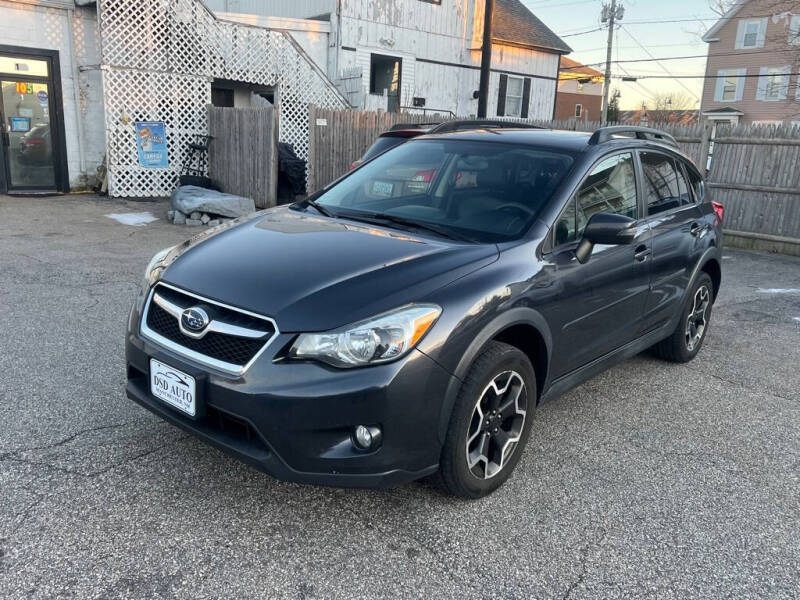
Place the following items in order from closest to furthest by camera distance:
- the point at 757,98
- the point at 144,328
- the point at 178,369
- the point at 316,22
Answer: the point at 178,369
the point at 144,328
the point at 316,22
the point at 757,98

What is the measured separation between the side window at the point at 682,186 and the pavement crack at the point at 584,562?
288cm

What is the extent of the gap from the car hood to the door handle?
1296 millimetres

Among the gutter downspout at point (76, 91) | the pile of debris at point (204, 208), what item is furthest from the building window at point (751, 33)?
the gutter downspout at point (76, 91)

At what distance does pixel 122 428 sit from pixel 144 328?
2.77 ft

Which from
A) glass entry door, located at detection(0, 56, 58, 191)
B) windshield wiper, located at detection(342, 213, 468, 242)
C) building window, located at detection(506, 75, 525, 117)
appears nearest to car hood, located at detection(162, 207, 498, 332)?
windshield wiper, located at detection(342, 213, 468, 242)

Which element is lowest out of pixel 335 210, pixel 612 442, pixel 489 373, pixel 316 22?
pixel 612 442

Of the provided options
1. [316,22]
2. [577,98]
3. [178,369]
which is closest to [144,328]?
[178,369]

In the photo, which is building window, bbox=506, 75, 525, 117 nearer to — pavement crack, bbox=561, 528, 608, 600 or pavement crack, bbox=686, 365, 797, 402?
pavement crack, bbox=686, 365, 797, 402

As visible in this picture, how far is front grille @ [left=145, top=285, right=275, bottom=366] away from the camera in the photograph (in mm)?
2629

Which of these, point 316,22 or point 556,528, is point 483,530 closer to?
point 556,528

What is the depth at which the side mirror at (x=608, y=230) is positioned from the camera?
132 inches

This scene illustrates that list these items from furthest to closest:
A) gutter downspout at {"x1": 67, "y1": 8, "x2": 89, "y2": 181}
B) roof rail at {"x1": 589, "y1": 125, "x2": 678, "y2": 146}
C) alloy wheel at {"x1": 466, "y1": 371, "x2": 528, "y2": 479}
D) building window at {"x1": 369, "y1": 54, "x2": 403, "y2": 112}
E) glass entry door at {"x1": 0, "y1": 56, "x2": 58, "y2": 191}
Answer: building window at {"x1": 369, "y1": 54, "x2": 403, "y2": 112} → gutter downspout at {"x1": 67, "y1": 8, "x2": 89, "y2": 181} → glass entry door at {"x1": 0, "y1": 56, "x2": 58, "y2": 191} → roof rail at {"x1": 589, "y1": 125, "x2": 678, "y2": 146} → alloy wheel at {"x1": 466, "y1": 371, "x2": 528, "y2": 479}

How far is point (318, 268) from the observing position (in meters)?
2.87

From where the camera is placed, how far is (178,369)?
2754 millimetres
